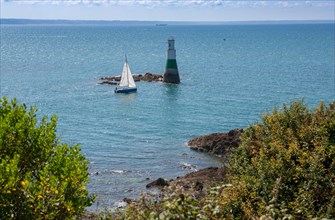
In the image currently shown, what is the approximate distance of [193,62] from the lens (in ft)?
422

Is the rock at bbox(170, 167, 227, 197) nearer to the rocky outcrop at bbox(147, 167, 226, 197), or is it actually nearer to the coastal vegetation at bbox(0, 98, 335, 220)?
the rocky outcrop at bbox(147, 167, 226, 197)

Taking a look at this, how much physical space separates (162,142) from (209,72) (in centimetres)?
5744

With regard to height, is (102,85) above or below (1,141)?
below

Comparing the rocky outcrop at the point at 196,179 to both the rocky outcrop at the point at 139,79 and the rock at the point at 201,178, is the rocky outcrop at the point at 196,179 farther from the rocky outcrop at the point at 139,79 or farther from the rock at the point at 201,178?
the rocky outcrop at the point at 139,79

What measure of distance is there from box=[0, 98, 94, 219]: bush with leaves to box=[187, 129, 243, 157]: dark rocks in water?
31201mm

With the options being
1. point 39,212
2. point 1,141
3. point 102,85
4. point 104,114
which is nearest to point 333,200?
point 39,212

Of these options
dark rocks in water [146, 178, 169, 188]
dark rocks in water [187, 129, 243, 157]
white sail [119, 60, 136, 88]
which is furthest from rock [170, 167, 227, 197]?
white sail [119, 60, 136, 88]

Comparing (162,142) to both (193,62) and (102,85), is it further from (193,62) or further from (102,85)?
(193,62)

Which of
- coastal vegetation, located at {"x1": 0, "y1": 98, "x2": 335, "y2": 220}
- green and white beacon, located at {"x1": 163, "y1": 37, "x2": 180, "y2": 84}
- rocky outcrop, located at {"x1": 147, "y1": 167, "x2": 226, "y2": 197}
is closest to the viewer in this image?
coastal vegetation, located at {"x1": 0, "y1": 98, "x2": 335, "y2": 220}

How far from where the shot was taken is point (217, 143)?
47.2 metres

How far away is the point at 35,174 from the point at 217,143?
32.8 metres

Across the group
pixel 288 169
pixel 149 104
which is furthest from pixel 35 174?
pixel 149 104

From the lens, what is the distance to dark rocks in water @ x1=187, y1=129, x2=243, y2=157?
46.2 meters

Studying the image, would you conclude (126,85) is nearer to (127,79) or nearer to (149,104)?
(127,79)
